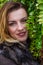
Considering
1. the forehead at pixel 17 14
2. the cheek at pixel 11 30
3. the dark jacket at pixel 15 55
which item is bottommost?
the dark jacket at pixel 15 55

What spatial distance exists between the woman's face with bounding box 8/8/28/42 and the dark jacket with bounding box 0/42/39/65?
12cm

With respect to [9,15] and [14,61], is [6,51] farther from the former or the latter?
[9,15]

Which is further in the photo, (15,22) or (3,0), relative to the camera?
(3,0)

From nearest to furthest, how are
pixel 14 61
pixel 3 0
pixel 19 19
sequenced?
1. pixel 14 61
2. pixel 19 19
3. pixel 3 0

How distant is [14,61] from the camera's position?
249 centimetres

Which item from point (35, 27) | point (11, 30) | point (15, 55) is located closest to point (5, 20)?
point (11, 30)

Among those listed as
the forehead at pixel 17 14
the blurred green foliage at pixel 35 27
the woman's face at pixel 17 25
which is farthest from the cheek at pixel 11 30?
the blurred green foliage at pixel 35 27

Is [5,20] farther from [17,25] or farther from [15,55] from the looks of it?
[15,55]

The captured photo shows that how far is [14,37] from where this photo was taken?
2650 millimetres

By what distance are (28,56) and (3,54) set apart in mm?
263

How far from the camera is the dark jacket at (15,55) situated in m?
2.47

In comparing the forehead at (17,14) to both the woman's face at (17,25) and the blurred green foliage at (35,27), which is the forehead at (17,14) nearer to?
the woman's face at (17,25)

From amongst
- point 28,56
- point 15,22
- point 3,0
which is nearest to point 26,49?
point 28,56

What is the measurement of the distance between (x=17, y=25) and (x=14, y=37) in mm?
136
